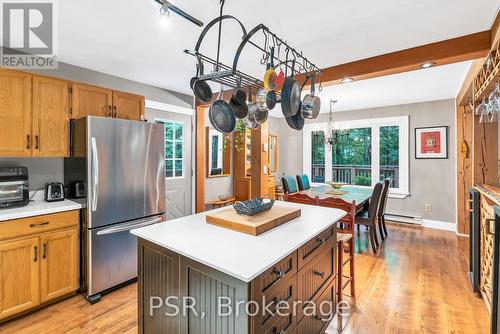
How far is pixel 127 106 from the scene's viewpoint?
2.95 m

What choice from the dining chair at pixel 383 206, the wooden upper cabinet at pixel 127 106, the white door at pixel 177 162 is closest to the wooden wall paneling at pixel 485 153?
the dining chair at pixel 383 206

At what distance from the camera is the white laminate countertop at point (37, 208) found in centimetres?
196

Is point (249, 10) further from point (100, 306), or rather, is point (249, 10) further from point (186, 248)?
point (100, 306)

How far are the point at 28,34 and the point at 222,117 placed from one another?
77.1 inches

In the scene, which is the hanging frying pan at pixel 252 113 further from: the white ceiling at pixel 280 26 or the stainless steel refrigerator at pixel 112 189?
the stainless steel refrigerator at pixel 112 189

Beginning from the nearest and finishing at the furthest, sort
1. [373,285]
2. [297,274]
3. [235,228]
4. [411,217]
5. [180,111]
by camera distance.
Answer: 1. [297,274]
2. [235,228]
3. [373,285]
4. [180,111]
5. [411,217]

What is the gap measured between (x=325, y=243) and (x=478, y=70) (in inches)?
A: 93.4

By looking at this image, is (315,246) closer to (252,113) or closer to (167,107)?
(252,113)

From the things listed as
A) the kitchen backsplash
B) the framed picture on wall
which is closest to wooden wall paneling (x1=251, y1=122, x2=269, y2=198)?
the kitchen backsplash

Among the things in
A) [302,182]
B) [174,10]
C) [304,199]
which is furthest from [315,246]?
[302,182]

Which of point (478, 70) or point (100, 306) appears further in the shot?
point (478, 70)

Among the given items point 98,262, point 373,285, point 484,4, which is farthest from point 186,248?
point 484,4

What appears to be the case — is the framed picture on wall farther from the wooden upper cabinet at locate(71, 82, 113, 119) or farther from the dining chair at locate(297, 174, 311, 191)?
the wooden upper cabinet at locate(71, 82, 113, 119)

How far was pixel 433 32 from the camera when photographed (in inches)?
80.1
